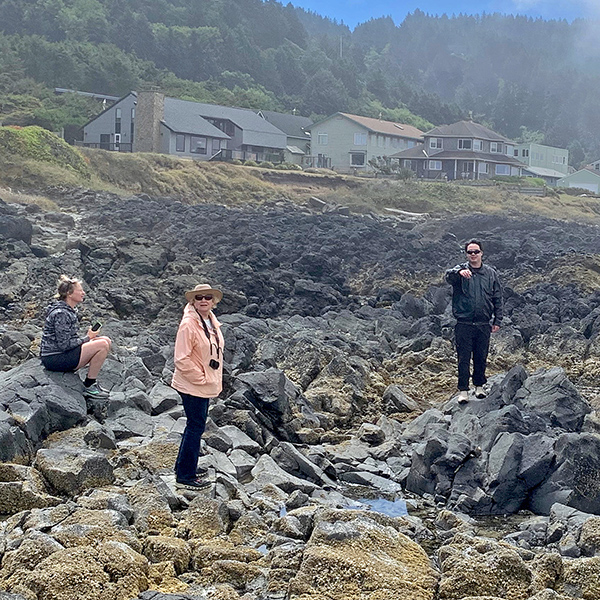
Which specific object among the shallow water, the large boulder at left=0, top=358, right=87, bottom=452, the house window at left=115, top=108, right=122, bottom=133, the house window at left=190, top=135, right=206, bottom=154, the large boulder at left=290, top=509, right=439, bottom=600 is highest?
the house window at left=115, top=108, right=122, bottom=133

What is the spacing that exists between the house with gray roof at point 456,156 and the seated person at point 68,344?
6625 cm

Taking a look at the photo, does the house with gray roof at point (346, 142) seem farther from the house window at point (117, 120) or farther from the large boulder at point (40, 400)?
the large boulder at point (40, 400)

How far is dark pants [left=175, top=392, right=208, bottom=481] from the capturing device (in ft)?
27.0

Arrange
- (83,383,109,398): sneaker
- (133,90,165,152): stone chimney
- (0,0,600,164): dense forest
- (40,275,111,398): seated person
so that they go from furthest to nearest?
(0,0,600,164): dense forest, (133,90,165,152): stone chimney, (83,383,109,398): sneaker, (40,275,111,398): seated person

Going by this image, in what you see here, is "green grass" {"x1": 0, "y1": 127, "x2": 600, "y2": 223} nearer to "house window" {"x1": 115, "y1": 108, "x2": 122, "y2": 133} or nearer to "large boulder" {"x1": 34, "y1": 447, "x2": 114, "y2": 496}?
"house window" {"x1": 115, "y1": 108, "x2": 122, "y2": 133}

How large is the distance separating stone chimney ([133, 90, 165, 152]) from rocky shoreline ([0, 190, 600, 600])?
3973cm

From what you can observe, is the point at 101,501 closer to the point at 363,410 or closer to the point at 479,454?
the point at 479,454

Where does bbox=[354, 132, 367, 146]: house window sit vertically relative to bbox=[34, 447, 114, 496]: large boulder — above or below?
above

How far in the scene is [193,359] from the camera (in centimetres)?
819

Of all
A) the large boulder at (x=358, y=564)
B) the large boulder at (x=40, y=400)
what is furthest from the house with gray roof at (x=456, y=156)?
the large boulder at (x=358, y=564)

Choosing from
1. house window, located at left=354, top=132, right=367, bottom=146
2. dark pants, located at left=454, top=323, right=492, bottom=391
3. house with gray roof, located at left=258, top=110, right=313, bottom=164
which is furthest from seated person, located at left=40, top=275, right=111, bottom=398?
house window, located at left=354, top=132, right=367, bottom=146

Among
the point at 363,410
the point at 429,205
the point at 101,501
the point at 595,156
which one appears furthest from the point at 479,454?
the point at 595,156

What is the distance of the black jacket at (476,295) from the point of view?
11.4m

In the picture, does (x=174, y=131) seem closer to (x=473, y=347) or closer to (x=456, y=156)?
(x=456, y=156)
